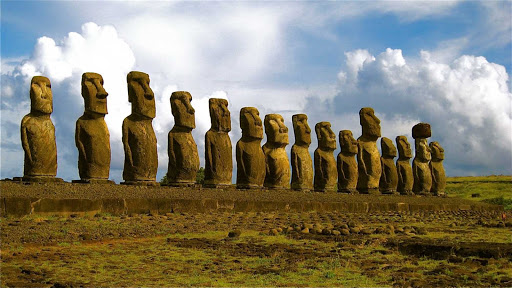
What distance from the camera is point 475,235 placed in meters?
10.6

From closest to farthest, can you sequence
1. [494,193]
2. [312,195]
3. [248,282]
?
1. [248,282]
2. [312,195]
3. [494,193]

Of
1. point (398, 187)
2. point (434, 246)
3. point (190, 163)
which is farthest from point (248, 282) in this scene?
point (398, 187)

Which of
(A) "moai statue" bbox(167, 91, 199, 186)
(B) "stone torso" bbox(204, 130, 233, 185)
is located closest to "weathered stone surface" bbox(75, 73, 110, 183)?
(A) "moai statue" bbox(167, 91, 199, 186)

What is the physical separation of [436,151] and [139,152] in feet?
57.4

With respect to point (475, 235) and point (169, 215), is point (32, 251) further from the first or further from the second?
point (475, 235)

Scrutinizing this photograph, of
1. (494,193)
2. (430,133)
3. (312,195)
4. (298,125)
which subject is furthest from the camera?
(494,193)

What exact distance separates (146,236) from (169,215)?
2.84m

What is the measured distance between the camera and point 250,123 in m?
19.0

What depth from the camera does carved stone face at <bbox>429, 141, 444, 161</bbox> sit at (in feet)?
93.1

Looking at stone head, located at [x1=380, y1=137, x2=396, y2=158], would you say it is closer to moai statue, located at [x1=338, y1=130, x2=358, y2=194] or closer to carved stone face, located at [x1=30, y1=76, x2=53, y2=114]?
moai statue, located at [x1=338, y1=130, x2=358, y2=194]

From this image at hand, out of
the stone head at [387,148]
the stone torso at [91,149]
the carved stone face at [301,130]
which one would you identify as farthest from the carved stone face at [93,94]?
the stone head at [387,148]

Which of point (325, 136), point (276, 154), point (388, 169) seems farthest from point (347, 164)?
point (276, 154)

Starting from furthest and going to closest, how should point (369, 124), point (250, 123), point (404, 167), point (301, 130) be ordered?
point (404, 167) → point (369, 124) → point (301, 130) → point (250, 123)

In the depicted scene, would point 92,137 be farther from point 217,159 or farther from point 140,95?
point 217,159
